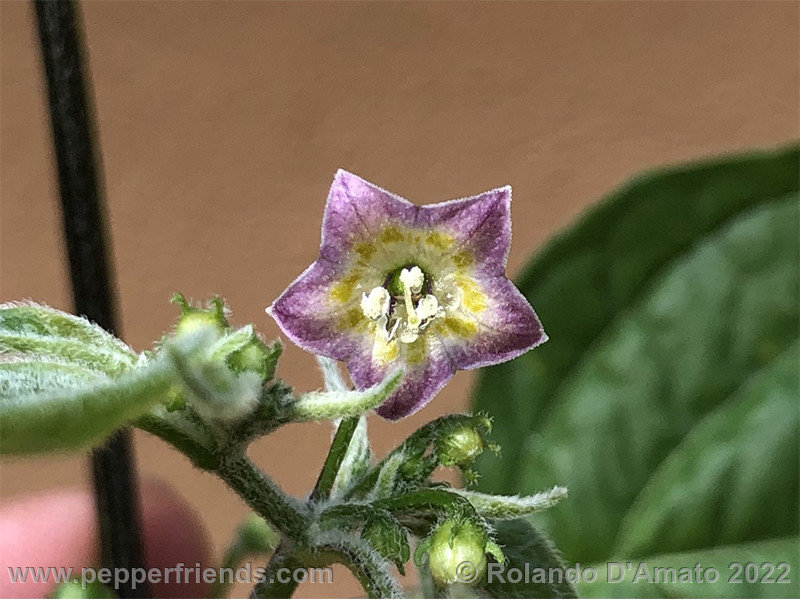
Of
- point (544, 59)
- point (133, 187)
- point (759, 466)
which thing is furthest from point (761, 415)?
point (133, 187)

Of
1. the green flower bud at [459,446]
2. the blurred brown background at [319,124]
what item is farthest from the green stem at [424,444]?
the blurred brown background at [319,124]

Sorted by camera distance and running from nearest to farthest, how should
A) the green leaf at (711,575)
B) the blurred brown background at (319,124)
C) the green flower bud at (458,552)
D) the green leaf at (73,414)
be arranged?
1. the green leaf at (73,414)
2. the green flower bud at (458,552)
3. the green leaf at (711,575)
4. the blurred brown background at (319,124)

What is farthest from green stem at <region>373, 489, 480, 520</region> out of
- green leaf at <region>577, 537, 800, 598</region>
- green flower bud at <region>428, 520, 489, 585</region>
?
green leaf at <region>577, 537, 800, 598</region>

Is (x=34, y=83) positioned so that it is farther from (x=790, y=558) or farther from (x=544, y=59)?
(x=790, y=558)

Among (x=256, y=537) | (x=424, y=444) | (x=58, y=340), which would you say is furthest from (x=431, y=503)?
(x=256, y=537)

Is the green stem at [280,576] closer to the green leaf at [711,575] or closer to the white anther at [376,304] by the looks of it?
the white anther at [376,304]
